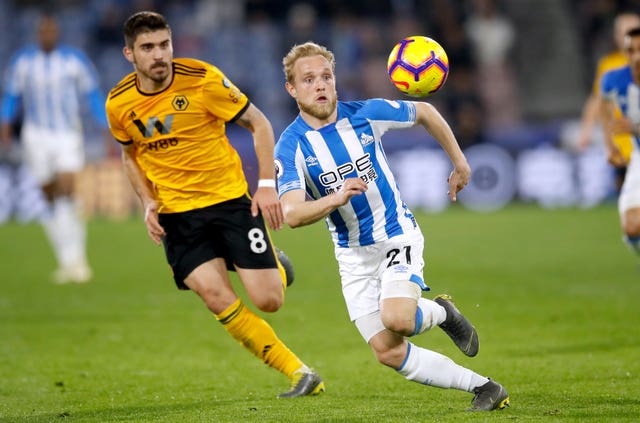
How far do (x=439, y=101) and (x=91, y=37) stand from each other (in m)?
7.41

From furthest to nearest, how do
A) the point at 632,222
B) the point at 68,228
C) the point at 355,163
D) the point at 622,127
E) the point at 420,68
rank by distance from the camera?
the point at 68,228 → the point at 632,222 → the point at 622,127 → the point at 420,68 → the point at 355,163

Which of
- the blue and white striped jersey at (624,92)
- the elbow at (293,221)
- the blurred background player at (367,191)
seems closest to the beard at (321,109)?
the blurred background player at (367,191)

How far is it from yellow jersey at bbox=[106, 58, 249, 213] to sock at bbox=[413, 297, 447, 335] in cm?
155

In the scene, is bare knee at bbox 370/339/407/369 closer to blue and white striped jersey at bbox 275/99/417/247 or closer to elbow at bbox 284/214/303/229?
blue and white striped jersey at bbox 275/99/417/247

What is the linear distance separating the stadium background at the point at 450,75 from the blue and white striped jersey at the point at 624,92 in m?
10.1

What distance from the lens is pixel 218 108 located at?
6742mm

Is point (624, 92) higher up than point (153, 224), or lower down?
higher up

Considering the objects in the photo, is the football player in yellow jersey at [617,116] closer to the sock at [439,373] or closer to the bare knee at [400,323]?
the sock at [439,373]

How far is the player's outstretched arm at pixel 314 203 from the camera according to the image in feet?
17.7

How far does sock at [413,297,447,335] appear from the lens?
19.0ft

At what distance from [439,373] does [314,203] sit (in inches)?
43.0

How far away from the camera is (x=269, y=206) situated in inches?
241

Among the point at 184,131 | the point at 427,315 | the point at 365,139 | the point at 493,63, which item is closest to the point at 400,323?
the point at 427,315

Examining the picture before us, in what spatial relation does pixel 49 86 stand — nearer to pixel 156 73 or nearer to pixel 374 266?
pixel 156 73
